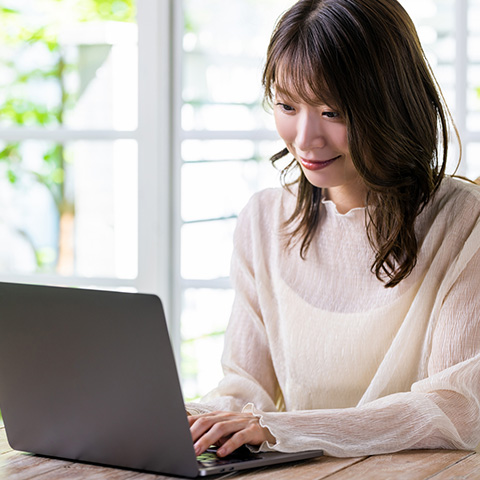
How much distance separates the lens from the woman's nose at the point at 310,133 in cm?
155

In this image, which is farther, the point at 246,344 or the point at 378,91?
the point at 246,344

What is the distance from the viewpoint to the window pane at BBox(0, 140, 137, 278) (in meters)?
2.71

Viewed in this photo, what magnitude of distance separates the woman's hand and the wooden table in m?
0.06

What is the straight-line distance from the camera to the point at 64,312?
117cm

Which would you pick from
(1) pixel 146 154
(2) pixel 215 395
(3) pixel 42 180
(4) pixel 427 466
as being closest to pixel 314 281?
(2) pixel 215 395

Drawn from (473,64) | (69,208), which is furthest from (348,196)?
(69,208)

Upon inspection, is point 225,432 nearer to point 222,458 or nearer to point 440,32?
point 222,458

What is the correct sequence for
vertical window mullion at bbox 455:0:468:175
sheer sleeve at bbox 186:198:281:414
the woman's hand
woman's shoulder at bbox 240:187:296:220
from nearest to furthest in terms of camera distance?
the woman's hand < sheer sleeve at bbox 186:198:281:414 < woman's shoulder at bbox 240:187:296:220 < vertical window mullion at bbox 455:0:468:175

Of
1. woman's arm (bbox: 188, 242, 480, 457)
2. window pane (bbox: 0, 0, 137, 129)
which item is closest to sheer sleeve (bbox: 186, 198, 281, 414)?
woman's arm (bbox: 188, 242, 480, 457)

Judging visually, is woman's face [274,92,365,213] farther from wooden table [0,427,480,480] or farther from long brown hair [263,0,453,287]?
wooden table [0,427,480,480]

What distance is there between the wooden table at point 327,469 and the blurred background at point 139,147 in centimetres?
140

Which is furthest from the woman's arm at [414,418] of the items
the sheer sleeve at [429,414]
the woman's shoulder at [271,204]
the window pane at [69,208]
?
the window pane at [69,208]

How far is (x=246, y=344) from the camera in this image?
182 cm

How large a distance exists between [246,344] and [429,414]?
0.56 metres
